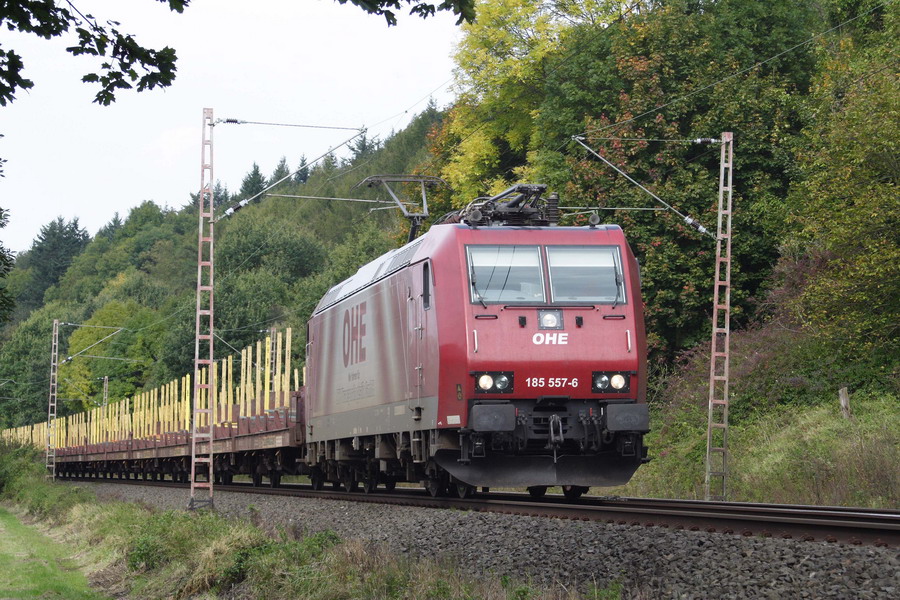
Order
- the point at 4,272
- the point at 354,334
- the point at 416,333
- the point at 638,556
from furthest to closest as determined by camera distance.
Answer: the point at 4,272 < the point at 354,334 < the point at 416,333 < the point at 638,556

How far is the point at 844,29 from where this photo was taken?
3800 cm

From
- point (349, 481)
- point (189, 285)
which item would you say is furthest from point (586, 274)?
point (189, 285)

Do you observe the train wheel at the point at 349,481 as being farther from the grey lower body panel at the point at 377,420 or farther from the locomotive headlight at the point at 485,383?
the locomotive headlight at the point at 485,383

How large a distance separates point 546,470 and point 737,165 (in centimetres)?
2116

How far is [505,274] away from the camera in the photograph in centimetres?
1566

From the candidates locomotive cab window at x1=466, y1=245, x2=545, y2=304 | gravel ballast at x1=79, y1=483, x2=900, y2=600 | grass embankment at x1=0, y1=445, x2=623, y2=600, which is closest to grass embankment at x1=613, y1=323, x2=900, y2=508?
locomotive cab window at x1=466, y1=245, x2=545, y2=304

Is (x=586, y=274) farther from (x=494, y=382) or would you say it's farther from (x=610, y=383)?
(x=494, y=382)

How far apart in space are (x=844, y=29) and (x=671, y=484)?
65.9 feet

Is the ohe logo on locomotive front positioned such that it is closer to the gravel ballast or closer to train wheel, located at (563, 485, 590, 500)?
train wheel, located at (563, 485, 590, 500)

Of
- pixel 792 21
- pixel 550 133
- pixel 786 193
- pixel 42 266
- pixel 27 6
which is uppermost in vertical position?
pixel 42 266

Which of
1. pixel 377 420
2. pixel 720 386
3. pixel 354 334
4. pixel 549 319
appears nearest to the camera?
pixel 549 319

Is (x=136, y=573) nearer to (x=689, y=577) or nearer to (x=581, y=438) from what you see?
(x=581, y=438)

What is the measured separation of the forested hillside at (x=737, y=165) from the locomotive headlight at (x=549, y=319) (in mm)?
5381

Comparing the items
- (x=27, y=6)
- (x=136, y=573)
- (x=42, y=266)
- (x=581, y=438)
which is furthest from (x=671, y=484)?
(x=42, y=266)
